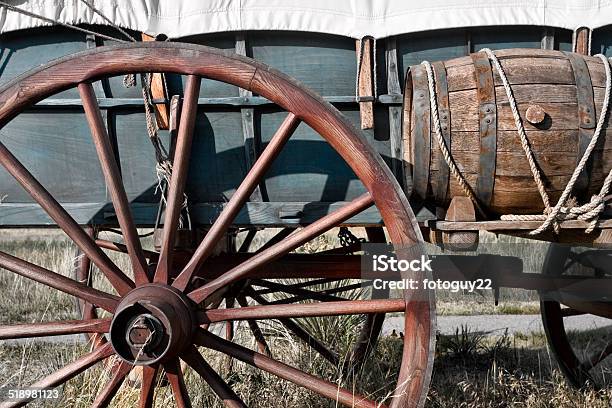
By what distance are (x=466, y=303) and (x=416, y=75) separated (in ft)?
14.7

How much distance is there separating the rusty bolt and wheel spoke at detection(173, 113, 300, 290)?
729 millimetres

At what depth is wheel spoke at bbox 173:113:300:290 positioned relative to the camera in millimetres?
2125

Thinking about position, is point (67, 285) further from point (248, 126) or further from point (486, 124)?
point (486, 124)

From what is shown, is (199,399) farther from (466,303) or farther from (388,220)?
(466,303)

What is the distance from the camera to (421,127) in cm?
221

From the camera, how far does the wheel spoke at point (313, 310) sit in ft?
6.82

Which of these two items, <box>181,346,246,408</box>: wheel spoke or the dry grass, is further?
the dry grass

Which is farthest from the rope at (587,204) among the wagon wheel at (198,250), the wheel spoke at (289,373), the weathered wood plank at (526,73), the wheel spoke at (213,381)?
the wheel spoke at (213,381)

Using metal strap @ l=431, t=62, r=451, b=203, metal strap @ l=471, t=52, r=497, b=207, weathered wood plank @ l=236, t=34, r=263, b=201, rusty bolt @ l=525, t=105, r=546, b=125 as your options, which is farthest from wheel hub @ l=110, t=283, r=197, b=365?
rusty bolt @ l=525, t=105, r=546, b=125

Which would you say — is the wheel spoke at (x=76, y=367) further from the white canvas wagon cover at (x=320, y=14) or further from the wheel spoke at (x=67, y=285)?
the white canvas wagon cover at (x=320, y=14)

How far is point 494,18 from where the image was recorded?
7.89 ft

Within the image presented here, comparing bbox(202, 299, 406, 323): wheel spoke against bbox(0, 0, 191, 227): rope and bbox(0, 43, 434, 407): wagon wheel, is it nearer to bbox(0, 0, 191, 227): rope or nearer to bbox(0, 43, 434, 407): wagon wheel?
bbox(0, 43, 434, 407): wagon wheel

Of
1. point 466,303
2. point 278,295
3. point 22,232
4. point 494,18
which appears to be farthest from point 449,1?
point 22,232

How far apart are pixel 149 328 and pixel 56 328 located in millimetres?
374
